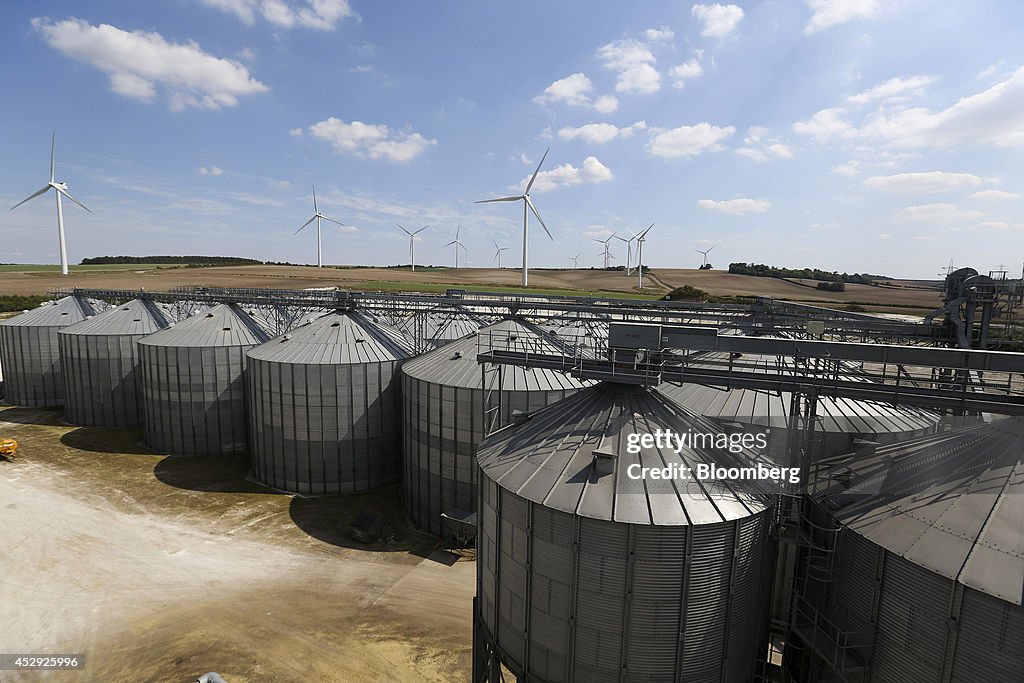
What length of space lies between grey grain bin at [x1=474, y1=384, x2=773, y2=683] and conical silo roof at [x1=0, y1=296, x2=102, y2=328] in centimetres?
6483

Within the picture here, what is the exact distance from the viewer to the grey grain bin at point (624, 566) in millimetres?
13531

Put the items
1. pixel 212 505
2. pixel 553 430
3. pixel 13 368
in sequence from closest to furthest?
1. pixel 553 430
2. pixel 212 505
3. pixel 13 368

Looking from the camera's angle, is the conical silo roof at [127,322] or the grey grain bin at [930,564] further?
the conical silo roof at [127,322]

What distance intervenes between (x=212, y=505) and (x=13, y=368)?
145 feet

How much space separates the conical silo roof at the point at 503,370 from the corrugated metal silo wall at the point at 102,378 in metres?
35.4

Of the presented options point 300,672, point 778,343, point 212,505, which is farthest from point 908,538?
point 212,505

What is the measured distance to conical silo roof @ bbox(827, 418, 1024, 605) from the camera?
1085cm

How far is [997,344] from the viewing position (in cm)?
2503

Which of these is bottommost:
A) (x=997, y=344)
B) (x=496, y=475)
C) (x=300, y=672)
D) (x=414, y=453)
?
(x=300, y=672)

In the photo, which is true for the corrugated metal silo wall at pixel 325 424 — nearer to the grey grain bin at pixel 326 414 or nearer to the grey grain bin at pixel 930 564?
the grey grain bin at pixel 326 414

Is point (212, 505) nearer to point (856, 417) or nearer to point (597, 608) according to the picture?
point (597, 608)

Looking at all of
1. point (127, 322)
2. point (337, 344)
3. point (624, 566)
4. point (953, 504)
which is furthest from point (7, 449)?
point (953, 504)

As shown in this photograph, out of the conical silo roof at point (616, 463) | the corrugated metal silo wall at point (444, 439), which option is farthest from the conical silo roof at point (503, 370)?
the conical silo roof at point (616, 463)

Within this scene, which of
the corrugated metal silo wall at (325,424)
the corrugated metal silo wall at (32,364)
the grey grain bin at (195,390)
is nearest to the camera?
the corrugated metal silo wall at (325,424)
